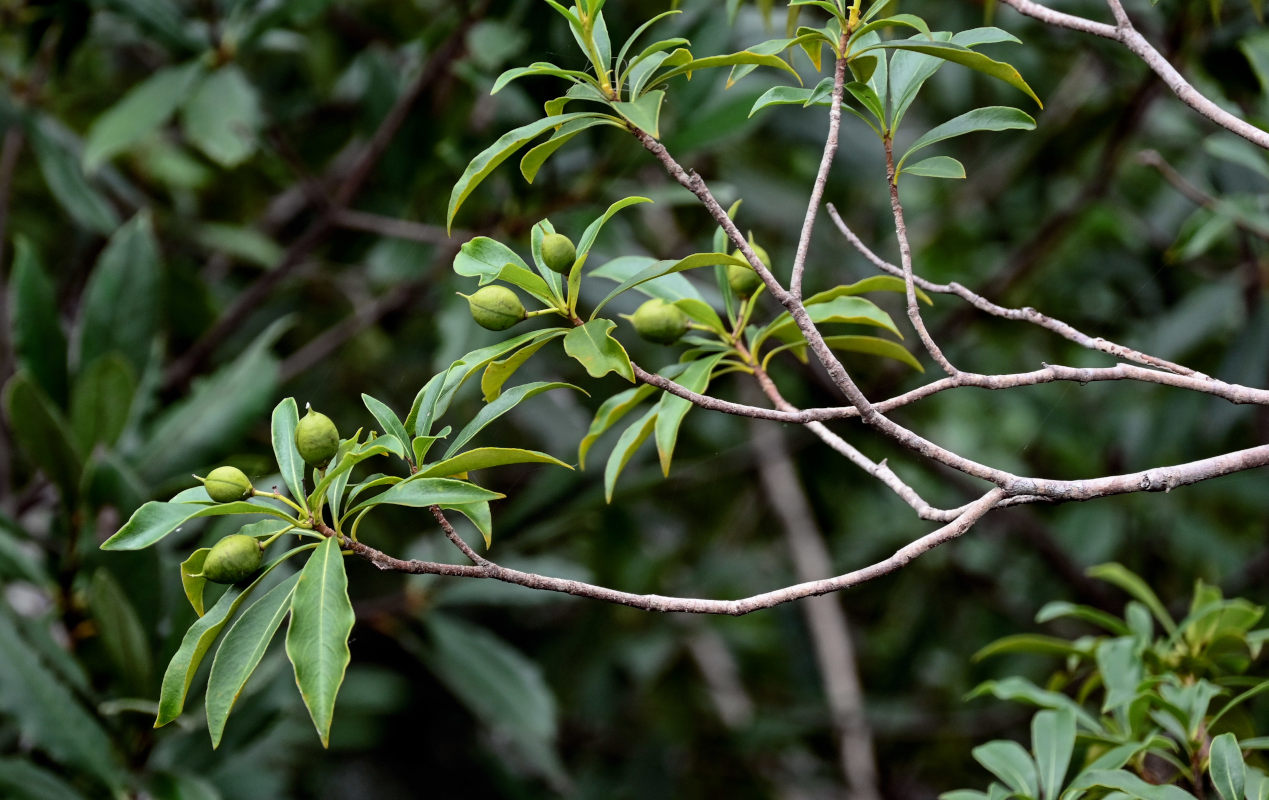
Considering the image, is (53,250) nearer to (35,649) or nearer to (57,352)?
(57,352)

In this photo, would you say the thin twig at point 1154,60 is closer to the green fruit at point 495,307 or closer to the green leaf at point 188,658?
the green fruit at point 495,307

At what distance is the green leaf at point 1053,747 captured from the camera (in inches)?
26.7

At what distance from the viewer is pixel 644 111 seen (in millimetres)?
551

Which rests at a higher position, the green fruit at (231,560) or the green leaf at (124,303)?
the green fruit at (231,560)

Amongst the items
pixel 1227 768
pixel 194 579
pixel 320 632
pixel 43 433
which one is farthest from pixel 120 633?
pixel 1227 768

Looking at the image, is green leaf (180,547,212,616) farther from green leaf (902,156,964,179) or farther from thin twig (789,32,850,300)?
green leaf (902,156,964,179)

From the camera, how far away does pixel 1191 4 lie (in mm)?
1327

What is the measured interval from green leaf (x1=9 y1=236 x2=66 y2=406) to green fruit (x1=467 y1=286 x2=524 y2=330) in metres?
0.85

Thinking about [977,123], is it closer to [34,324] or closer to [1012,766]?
[1012,766]

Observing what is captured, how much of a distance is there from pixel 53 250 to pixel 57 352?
0.98 meters

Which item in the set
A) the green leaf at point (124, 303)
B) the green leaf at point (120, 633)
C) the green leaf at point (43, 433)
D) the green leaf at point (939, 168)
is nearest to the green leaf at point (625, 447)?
the green leaf at point (939, 168)

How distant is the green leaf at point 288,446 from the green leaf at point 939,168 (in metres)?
0.40

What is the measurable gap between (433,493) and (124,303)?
2.90ft

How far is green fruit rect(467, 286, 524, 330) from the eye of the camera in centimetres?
59
